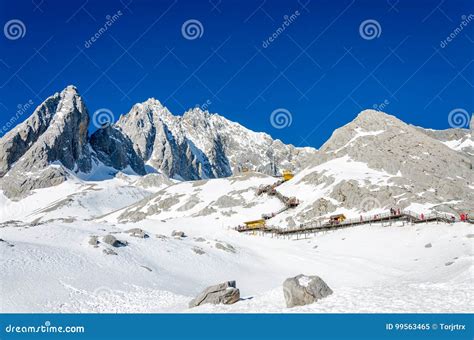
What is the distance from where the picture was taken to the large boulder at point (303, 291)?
19719 millimetres

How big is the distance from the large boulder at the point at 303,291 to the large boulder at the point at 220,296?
11.1 ft

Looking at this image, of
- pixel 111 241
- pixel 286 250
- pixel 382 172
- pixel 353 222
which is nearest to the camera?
pixel 111 241

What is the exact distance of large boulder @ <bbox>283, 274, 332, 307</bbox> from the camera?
1972 cm

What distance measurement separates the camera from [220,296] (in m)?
22.5

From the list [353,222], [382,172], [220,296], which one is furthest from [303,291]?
[382,172]

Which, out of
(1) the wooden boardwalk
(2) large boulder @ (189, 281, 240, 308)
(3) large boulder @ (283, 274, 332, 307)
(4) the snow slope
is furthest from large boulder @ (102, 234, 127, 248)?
(1) the wooden boardwalk

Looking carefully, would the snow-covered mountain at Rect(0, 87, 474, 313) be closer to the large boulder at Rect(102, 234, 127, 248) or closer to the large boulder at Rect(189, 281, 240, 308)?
the large boulder at Rect(102, 234, 127, 248)

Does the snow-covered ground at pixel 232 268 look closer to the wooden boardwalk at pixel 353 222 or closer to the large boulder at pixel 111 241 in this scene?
the large boulder at pixel 111 241

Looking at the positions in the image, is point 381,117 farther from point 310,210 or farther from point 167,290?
point 167,290

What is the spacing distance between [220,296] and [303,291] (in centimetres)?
487

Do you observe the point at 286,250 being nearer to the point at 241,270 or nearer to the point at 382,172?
the point at 241,270

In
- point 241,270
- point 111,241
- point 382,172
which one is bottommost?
point 111,241

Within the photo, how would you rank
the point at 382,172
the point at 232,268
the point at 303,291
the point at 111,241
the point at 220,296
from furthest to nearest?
the point at 382,172
the point at 232,268
the point at 111,241
the point at 220,296
the point at 303,291
